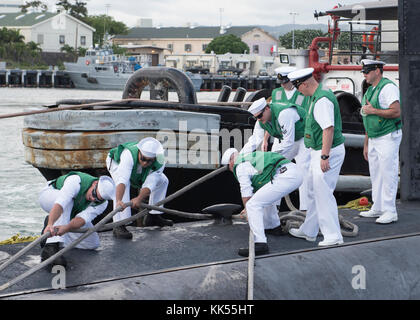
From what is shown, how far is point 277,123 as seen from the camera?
755 centimetres

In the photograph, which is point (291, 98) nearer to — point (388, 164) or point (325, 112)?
point (388, 164)

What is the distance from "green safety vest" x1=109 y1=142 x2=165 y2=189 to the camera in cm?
719

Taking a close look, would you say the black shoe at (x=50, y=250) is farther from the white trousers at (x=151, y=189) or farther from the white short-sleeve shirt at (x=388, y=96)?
the white short-sleeve shirt at (x=388, y=96)

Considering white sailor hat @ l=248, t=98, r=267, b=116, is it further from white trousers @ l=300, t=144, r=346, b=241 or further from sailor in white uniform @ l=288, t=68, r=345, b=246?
white trousers @ l=300, t=144, r=346, b=241

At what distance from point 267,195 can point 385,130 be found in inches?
77.0

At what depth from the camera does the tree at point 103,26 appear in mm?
109875

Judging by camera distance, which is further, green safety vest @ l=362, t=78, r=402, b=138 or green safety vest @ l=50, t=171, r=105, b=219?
green safety vest @ l=362, t=78, r=402, b=138

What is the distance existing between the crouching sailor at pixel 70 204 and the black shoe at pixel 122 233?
0.69m

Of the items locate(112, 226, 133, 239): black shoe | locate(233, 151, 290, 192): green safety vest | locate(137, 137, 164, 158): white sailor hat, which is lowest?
locate(112, 226, 133, 239): black shoe

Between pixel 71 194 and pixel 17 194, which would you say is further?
pixel 17 194

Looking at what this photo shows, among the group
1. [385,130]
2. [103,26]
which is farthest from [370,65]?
[103,26]

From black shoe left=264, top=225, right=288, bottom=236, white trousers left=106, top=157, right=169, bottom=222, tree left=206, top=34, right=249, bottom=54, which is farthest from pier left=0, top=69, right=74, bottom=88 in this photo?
black shoe left=264, top=225, right=288, bottom=236
